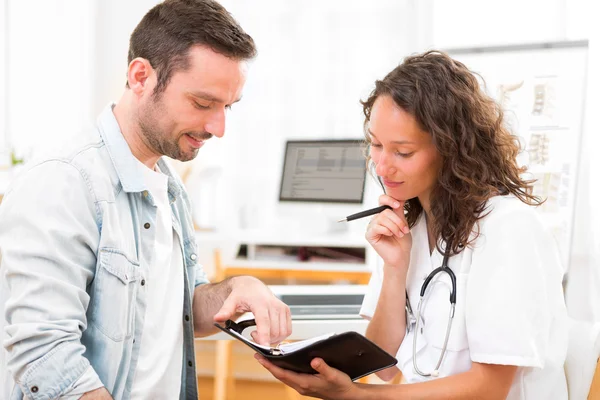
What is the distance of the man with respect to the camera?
118 cm

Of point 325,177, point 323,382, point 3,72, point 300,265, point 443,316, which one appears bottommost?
point 300,265

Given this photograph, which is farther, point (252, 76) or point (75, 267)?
point (252, 76)

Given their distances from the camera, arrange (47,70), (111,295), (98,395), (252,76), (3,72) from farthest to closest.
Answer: (252,76) < (47,70) < (3,72) < (111,295) < (98,395)

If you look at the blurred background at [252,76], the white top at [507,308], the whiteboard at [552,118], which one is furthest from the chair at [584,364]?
the blurred background at [252,76]

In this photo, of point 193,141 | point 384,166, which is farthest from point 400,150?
point 193,141

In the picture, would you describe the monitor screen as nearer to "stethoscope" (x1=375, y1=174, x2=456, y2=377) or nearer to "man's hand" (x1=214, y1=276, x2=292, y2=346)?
"stethoscope" (x1=375, y1=174, x2=456, y2=377)

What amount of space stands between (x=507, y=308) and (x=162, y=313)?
743mm

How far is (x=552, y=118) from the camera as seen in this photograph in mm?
2316

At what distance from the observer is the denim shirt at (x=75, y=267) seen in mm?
1170

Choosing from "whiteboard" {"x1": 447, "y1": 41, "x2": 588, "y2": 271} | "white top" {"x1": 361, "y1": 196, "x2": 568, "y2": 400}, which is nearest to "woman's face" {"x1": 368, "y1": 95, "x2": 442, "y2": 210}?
"white top" {"x1": 361, "y1": 196, "x2": 568, "y2": 400}

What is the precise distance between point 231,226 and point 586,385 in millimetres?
3123

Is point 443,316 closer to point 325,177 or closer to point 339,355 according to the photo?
point 339,355

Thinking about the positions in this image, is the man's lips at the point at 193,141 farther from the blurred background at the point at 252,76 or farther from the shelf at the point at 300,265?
the shelf at the point at 300,265

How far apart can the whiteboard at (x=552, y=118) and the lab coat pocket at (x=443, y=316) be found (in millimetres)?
937
